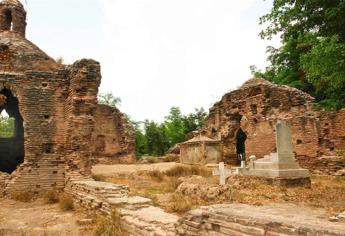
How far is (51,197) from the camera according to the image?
408 inches

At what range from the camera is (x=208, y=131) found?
2331cm

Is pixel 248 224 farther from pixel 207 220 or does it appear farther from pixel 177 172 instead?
pixel 177 172

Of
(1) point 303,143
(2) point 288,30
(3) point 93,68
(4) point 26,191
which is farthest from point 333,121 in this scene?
(4) point 26,191

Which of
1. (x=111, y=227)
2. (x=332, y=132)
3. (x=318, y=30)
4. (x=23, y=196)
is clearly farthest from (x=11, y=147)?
(x=332, y=132)

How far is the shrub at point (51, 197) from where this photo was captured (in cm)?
1020

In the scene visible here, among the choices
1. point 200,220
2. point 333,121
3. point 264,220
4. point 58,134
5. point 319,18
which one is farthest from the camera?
point 333,121

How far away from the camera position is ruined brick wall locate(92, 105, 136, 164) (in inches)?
856

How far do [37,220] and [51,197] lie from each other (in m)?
2.67

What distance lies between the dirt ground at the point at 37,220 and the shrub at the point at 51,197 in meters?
0.20

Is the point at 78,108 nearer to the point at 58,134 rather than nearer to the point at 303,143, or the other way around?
the point at 58,134

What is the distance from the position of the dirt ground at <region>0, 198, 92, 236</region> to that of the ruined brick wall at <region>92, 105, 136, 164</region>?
38.0ft

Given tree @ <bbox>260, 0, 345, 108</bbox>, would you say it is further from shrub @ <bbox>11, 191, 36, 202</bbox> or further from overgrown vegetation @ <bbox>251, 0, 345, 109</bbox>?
shrub @ <bbox>11, 191, 36, 202</bbox>

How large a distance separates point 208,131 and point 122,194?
636 inches

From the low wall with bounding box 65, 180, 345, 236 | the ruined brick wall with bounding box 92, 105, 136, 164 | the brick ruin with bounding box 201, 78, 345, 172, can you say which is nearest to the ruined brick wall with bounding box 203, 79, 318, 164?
the brick ruin with bounding box 201, 78, 345, 172
